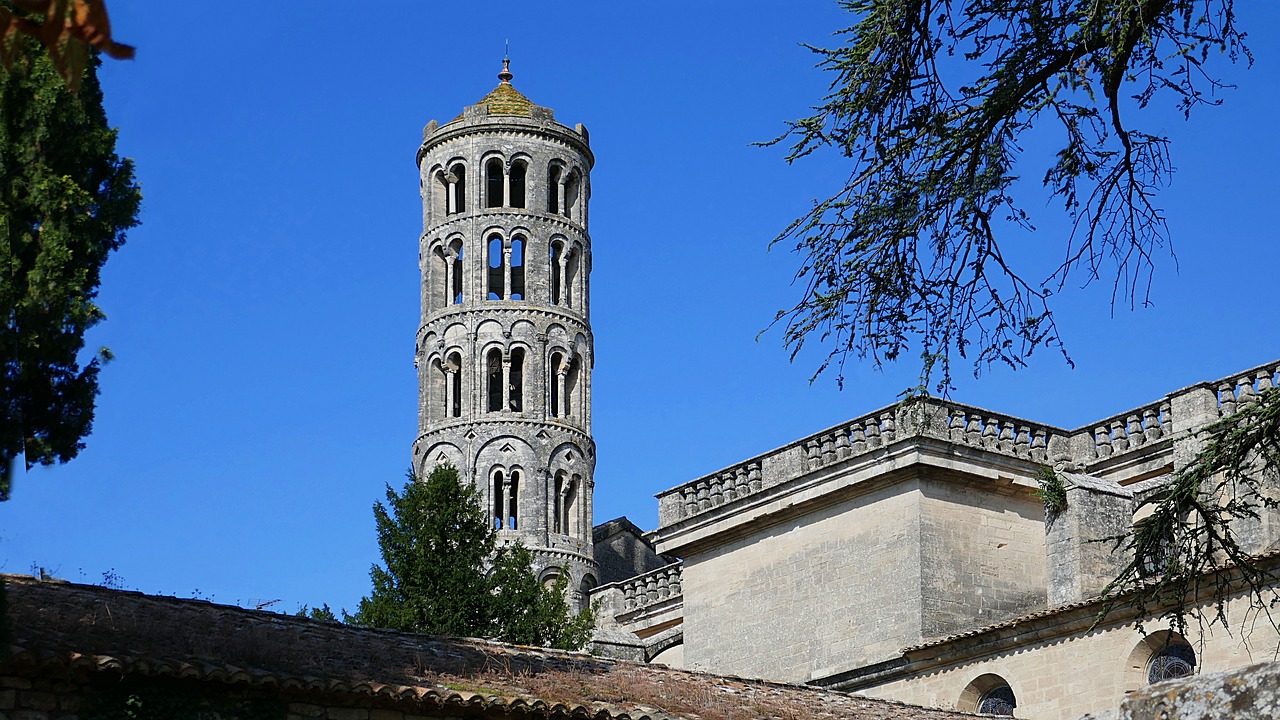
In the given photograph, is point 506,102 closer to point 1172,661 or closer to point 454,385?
point 454,385

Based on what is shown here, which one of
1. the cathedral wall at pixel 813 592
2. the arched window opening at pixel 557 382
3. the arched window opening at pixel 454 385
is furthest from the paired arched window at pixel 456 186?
the cathedral wall at pixel 813 592

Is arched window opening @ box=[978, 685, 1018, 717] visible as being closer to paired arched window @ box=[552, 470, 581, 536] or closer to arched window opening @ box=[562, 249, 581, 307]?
paired arched window @ box=[552, 470, 581, 536]

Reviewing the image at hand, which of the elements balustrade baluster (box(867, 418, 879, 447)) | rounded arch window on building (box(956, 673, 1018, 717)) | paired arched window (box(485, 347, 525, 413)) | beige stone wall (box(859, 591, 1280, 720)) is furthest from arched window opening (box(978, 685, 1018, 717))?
paired arched window (box(485, 347, 525, 413))

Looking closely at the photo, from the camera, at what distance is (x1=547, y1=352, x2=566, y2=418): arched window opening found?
49.6m

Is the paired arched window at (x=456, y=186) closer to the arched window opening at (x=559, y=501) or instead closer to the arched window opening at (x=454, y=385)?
the arched window opening at (x=454, y=385)

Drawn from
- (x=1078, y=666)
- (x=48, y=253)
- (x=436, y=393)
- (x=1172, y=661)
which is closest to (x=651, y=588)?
(x=1078, y=666)

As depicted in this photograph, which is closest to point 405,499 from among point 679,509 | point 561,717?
point 679,509

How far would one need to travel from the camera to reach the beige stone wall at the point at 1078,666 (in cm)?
1975

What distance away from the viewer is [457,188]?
50812mm

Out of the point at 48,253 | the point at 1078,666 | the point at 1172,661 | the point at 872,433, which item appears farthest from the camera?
the point at 872,433

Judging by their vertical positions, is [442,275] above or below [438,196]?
below

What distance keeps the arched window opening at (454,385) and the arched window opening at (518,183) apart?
17.8 ft

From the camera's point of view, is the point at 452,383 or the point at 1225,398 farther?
the point at 452,383

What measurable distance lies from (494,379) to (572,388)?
7.79 ft
